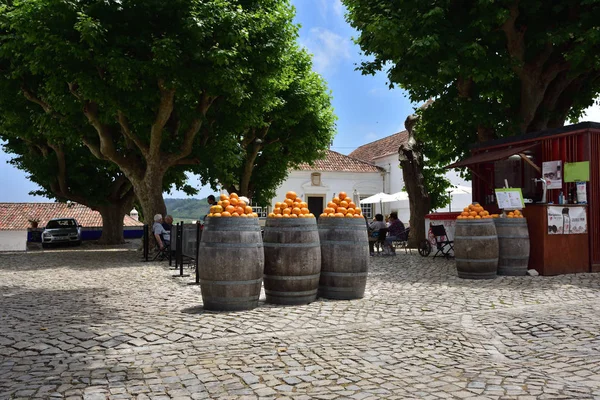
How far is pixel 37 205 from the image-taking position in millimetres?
53656

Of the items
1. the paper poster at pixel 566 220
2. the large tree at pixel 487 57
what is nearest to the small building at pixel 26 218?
the large tree at pixel 487 57

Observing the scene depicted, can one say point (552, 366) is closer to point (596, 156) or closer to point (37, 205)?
point (596, 156)

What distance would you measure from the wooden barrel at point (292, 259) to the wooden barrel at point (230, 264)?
0.39m

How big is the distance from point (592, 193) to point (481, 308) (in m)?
6.47

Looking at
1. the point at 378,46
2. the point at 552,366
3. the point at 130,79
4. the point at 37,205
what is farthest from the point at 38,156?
the point at 37,205

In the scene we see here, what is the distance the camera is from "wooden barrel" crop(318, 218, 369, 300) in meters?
7.74

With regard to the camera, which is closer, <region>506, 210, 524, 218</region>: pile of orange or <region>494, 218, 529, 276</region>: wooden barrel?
<region>494, 218, 529, 276</region>: wooden barrel

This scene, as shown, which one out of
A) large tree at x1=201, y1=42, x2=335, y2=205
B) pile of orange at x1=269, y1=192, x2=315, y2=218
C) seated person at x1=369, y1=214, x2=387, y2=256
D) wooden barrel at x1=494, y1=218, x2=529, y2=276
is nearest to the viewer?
pile of orange at x1=269, y1=192, x2=315, y2=218

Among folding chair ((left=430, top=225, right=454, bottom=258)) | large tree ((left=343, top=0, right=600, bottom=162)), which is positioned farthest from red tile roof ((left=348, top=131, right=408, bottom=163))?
folding chair ((left=430, top=225, right=454, bottom=258))

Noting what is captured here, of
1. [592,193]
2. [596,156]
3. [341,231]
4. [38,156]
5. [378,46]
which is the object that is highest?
[378,46]

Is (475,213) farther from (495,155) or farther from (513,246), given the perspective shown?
(495,155)

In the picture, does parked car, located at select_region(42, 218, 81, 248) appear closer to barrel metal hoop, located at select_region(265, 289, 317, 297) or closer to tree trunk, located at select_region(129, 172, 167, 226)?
tree trunk, located at select_region(129, 172, 167, 226)

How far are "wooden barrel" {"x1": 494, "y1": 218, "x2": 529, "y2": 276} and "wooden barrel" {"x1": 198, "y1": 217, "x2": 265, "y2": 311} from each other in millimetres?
6150

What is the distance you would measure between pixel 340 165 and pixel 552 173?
29370 millimetres
